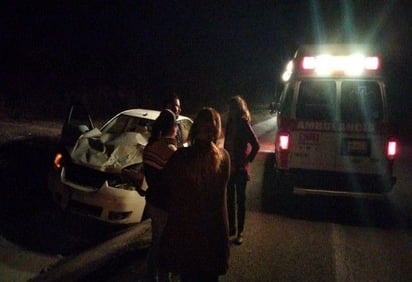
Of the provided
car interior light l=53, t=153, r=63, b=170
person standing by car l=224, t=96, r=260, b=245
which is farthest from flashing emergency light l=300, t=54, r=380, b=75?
car interior light l=53, t=153, r=63, b=170

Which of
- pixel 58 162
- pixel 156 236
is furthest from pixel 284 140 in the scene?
pixel 156 236

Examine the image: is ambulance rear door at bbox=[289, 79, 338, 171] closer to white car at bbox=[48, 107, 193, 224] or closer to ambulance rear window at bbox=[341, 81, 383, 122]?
ambulance rear window at bbox=[341, 81, 383, 122]

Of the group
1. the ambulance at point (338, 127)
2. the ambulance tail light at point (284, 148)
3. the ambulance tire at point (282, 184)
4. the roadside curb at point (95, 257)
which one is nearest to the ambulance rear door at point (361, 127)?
Result: the ambulance at point (338, 127)

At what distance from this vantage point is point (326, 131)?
282 inches

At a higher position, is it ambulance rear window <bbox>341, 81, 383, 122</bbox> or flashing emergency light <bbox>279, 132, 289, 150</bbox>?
ambulance rear window <bbox>341, 81, 383, 122</bbox>

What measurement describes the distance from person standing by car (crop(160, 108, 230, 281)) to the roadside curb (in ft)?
6.69

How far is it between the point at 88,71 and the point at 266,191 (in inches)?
960

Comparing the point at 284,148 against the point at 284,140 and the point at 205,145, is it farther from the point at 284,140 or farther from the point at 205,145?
the point at 205,145

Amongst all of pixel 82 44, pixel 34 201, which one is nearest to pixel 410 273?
pixel 34 201

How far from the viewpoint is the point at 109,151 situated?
6.30m

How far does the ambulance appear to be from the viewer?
7129mm

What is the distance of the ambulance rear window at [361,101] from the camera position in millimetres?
7219

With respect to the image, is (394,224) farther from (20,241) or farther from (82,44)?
(82,44)

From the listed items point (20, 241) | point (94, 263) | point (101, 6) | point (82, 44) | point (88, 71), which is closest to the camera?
point (94, 263)
